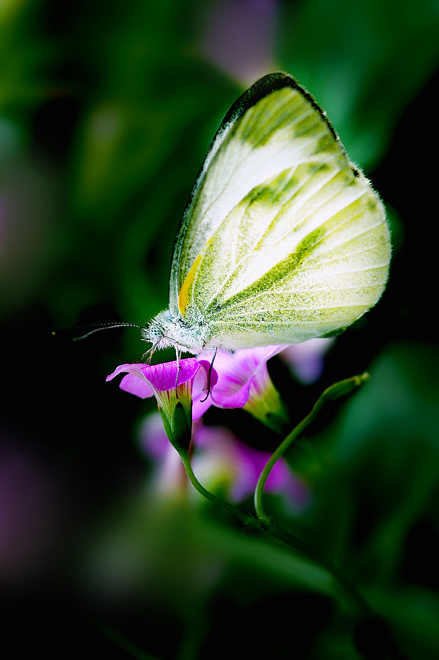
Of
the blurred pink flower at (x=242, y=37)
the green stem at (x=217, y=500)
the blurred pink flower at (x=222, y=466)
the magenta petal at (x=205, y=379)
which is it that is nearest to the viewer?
the green stem at (x=217, y=500)

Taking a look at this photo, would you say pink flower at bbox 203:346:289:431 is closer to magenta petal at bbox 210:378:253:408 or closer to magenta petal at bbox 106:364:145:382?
magenta petal at bbox 210:378:253:408

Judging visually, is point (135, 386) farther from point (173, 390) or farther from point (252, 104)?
point (252, 104)

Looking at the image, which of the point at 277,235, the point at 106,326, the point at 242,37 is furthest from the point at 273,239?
the point at 242,37

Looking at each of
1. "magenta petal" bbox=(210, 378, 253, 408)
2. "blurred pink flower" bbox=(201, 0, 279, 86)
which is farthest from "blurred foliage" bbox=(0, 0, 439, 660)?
"magenta petal" bbox=(210, 378, 253, 408)

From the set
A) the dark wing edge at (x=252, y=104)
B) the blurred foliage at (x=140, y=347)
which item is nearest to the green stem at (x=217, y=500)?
the blurred foliage at (x=140, y=347)

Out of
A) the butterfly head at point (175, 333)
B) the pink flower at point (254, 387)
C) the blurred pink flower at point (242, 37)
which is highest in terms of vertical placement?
the blurred pink flower at point (242, 37)

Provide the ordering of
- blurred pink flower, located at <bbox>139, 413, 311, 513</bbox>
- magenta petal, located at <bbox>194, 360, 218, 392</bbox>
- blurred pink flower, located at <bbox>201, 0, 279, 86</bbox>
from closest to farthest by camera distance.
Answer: magenta petal, located at <bbox>194, 360, 218, 392</bbox> → blurred pink flower, located at <bbox>139, 413, 311, 513</bbox> → blurred pink flower, located at <bbox>201, 0, 279, 86</bbox>

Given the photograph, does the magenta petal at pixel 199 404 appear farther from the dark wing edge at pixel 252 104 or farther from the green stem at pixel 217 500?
the dark wing edge at pixel 252 104
